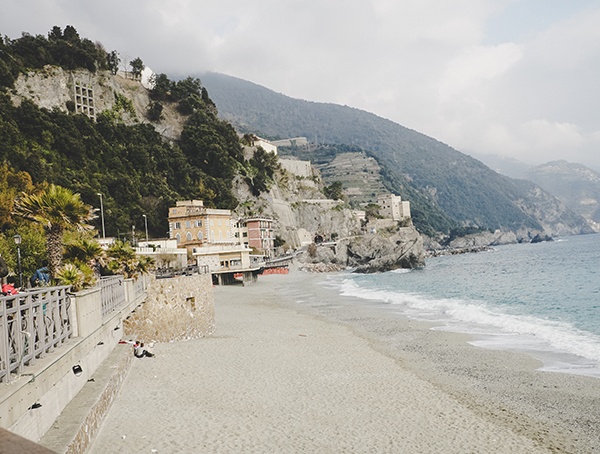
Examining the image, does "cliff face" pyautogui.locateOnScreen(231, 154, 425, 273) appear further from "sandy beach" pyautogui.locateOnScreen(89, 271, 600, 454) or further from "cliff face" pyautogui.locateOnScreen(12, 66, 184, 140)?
"sandy beach" pyautogui.locateOnScreen(89, 271, 600, 454)

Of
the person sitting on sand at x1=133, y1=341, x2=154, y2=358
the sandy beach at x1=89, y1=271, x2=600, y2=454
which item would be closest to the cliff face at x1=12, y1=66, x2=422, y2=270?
the person sitting on sand at x1=133, y1=341, x2=154, y2=358

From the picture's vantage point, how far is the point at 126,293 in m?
16.3

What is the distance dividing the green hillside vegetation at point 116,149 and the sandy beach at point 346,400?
3946cm

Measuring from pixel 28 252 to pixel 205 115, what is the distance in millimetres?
66482

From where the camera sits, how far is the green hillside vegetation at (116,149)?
5462cm

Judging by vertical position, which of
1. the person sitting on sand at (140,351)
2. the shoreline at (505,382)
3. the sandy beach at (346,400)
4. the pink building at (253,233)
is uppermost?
the pink building at (253,233)

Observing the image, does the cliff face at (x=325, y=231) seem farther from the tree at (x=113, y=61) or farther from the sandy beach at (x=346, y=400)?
the sandy beach at (x=346, y=400)

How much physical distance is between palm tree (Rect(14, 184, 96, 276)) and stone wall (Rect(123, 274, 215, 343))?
5817 millimetres

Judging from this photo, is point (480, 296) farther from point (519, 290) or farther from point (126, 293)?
point (126, 293)

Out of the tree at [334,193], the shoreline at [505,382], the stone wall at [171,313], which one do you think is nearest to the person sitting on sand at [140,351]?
the stone wall at [171,313]

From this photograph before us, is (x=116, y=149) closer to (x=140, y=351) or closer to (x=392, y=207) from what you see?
(x=140, y=351)

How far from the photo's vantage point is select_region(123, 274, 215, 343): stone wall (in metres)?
18.7

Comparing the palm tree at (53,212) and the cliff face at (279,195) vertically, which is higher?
the cliff face at (279,195)

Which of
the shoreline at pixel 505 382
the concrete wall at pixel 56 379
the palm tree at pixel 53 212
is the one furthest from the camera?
the palm tree at pixel 53 212
